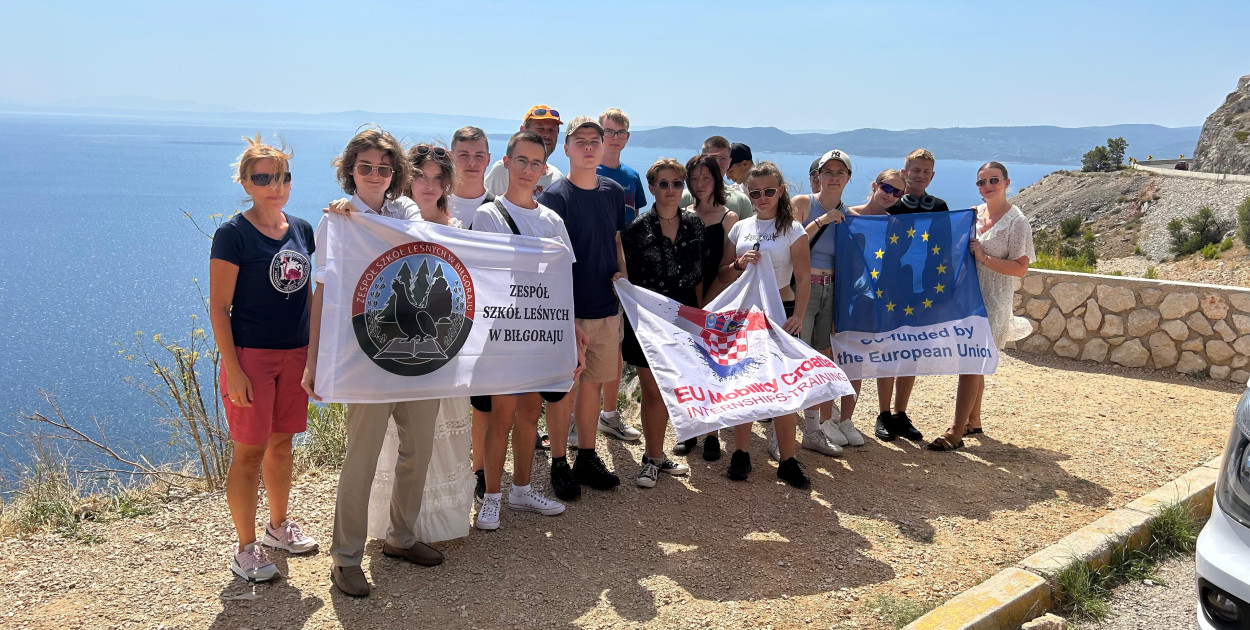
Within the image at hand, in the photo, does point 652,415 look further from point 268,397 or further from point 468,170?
point 268,397

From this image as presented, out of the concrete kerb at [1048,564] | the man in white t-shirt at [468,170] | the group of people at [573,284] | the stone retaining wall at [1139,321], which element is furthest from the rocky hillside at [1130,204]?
the man in white t-shirt at [468,170]

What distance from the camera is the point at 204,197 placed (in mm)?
92625

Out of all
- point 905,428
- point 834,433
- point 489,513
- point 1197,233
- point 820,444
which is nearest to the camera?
point 489,513

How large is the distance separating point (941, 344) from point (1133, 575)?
2.26 meters

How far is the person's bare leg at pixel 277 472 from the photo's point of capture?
4.58 metres

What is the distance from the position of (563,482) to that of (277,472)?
1.81 metres

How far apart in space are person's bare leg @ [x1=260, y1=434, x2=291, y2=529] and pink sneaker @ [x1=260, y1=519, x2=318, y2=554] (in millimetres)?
39

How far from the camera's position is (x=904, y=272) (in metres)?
6.71

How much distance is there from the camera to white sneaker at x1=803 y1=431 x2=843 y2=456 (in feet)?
21.8

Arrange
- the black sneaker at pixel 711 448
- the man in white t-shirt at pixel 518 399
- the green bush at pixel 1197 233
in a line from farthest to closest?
the green bush at pixel 1197 233
the black sneaker at pixel 711 448
the man in white t-shirt at pixel 518 399

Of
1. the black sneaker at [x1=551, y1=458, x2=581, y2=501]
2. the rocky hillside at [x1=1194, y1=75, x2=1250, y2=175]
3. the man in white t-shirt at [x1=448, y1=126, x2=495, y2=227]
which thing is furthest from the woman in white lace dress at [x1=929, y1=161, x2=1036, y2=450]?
the rocky hillside at [x1=1194, y1=75, x2=1250, y2=175]

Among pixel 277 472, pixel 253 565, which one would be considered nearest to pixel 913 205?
pixel 277 472

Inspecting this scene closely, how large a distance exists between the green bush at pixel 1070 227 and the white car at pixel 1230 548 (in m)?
50.4

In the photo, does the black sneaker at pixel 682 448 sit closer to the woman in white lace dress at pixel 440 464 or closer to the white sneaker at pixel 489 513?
the white sneaker at pixel 489 513
